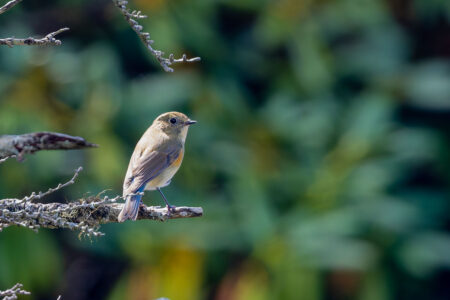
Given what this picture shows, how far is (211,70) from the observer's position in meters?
10.4

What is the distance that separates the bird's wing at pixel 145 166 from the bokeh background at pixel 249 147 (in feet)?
12.9

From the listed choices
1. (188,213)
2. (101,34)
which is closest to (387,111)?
(101,34)

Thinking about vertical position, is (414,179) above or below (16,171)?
below

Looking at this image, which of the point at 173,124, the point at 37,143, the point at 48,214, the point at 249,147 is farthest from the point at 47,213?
the point at 249,147

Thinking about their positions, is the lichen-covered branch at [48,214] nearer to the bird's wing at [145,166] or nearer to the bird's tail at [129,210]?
the bird's tail at [129,210]

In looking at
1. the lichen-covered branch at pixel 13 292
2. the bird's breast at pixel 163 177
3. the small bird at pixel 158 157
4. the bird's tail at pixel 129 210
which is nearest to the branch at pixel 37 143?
the lichen-covered branch at pixel 13 292

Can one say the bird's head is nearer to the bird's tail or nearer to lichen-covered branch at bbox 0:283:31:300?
the bird's tail

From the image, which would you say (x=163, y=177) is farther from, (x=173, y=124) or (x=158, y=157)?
(x=173, y=124)

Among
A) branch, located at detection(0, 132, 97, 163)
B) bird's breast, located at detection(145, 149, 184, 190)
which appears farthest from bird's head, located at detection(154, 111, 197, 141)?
branch, located at detection(0, 132, 97, 163)

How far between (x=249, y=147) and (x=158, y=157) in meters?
5.44

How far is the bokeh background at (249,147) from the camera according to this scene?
8961 mm

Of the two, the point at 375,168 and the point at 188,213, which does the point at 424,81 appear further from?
the point at 188,213

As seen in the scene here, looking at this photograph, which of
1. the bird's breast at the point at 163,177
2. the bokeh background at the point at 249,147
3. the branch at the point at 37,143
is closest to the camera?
the branch at the point at 37,143

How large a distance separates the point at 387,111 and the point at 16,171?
517 cm
